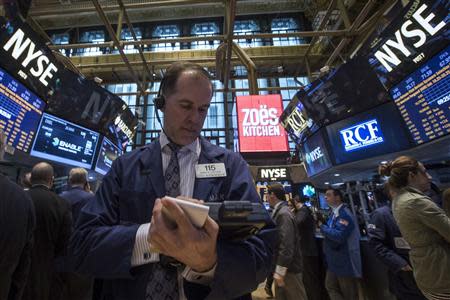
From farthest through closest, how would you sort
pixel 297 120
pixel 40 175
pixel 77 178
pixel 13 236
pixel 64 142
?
pixel 297 120 → pixel 64 142 → pixel 77 178 → pixel 40 175 → pixel 13 236

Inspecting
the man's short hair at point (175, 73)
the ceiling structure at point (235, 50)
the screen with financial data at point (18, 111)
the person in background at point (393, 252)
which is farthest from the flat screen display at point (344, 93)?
the screen with financial data at point (18, 111)

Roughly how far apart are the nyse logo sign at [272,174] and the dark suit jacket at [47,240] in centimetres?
424

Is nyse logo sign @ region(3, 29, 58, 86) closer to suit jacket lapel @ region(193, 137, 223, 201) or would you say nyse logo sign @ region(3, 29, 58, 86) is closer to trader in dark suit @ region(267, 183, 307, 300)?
suit jacket lapel @ region(193, 137, 223, 201)

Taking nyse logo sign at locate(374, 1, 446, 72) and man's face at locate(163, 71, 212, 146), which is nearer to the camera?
man's face at locate(163, 71, 212, 146)

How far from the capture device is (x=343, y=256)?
3.15 meters

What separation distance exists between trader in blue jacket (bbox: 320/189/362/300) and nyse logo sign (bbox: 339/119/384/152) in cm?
137

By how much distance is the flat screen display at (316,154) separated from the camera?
195 inches

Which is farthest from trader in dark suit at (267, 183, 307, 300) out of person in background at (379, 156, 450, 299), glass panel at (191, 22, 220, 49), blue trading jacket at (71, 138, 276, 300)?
glass panel at (191, 22, 220, 49)

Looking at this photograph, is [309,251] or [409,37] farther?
[309,251]

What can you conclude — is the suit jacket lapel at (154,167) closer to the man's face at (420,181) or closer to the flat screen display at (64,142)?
the man's face at (420,181)

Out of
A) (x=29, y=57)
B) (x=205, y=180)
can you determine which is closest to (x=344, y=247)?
(x=205, y=180)

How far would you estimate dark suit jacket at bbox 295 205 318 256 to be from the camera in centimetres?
393

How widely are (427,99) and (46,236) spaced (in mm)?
4512

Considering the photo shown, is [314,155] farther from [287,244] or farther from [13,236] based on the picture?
[13,236]
